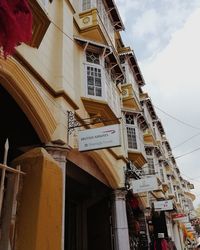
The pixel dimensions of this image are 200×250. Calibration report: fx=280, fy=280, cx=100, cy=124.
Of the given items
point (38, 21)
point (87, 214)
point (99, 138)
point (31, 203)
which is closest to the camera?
point (31, 203)

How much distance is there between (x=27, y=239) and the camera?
111 inches

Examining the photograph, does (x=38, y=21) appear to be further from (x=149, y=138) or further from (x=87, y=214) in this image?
(x=149, y=138)

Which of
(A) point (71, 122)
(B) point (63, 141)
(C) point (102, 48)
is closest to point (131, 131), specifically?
(C) point (102, 48)

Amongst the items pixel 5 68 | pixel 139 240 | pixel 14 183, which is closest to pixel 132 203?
pixel 139 240

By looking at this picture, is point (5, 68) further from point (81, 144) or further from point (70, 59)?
point (70, 59)

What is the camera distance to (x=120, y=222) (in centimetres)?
1096

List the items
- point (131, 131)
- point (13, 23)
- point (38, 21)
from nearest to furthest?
point (13, 23), point (38, 21), point (131, 131)

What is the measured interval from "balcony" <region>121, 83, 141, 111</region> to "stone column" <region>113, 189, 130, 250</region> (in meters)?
6.69

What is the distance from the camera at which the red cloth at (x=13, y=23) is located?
2.81m

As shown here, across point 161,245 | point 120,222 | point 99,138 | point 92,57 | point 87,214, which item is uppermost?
point 92,57

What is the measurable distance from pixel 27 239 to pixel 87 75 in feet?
27.2

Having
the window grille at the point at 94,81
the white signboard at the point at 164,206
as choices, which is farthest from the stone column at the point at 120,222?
the white signboard at the point at 164,206

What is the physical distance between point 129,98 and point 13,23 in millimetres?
14253

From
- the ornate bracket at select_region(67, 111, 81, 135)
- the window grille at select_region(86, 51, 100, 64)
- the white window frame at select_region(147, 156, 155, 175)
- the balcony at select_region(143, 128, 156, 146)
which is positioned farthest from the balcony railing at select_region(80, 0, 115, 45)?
the white window frame at select_region(147, 156, 155, 175)
